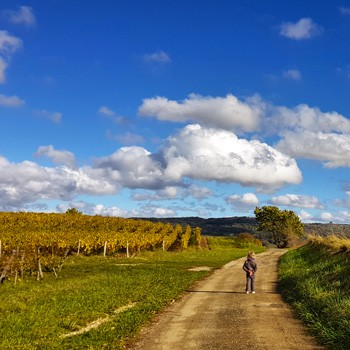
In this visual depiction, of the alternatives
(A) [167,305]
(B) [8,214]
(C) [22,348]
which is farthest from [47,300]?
(B) [8,214]

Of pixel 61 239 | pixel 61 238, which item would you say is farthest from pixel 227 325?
pixel 61 238

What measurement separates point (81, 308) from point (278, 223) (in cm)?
11587

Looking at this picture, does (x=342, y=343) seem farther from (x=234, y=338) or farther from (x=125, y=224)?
(x=125, y=224)

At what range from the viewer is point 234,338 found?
45.3ft

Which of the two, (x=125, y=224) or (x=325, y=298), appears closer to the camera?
(x=325, y=298)

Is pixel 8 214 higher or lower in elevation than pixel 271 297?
higher

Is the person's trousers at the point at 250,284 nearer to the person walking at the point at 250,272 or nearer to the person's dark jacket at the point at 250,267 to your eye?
the person walking at the point at 250,272

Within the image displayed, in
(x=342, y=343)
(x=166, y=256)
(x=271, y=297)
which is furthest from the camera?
(x=166, y=256)

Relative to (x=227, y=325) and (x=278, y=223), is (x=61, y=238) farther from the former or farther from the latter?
(x=278, y=223)

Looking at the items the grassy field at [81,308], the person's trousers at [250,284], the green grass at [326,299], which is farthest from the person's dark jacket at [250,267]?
the grassy field at [81,308]

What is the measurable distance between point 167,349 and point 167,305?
798 cm

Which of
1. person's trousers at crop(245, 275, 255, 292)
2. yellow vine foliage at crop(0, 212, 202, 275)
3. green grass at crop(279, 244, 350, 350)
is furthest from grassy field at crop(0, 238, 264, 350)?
green grass at crop(279, 244, 350, 350)

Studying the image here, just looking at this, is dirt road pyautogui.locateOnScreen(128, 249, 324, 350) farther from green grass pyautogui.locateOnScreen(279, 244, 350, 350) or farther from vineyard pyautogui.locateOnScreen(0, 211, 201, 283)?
vineyard pyautogui.locateOnScreen(0, 211, 201, 283)

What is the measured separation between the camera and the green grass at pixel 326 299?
45.1 ft
